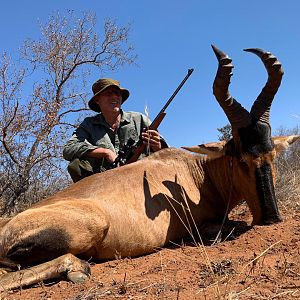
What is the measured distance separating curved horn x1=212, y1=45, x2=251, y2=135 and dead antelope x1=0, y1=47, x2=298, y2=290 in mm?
12

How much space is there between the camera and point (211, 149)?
598 centimetres

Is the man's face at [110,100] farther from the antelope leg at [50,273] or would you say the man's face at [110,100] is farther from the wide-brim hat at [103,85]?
the antelope leg at [50,273]

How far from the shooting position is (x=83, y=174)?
23.0 feet

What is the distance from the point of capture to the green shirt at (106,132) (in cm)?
730

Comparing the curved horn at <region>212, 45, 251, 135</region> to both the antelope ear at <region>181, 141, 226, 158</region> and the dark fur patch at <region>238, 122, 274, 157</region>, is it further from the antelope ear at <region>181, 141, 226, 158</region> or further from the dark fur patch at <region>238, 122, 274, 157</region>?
the antelope ear at <region>181, 141, 226, 158</region>

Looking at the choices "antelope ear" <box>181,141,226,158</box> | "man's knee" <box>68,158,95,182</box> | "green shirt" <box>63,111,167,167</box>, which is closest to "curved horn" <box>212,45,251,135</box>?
"antelope ear" <box>181,141,226,158</box>

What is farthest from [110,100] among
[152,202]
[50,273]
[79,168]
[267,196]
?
[50,273]

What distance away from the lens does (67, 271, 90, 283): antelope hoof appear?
399 centimetres

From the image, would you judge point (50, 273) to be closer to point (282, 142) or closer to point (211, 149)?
point (211, 149)

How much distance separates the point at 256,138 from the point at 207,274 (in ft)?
7.43

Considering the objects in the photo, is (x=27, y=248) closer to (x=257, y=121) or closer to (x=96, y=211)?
(x=96, y=211)

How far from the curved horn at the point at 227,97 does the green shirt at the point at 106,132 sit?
5.34 ft

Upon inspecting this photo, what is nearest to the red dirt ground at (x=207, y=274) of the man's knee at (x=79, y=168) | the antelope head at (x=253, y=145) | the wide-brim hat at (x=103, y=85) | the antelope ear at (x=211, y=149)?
the antelope head at (x=253, y=145)

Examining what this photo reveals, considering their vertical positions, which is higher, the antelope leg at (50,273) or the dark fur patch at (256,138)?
the dark fur patch at (256,138)
